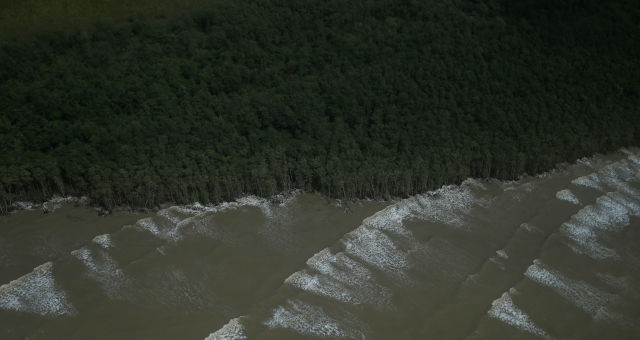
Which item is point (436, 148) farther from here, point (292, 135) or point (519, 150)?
point (292, 135)

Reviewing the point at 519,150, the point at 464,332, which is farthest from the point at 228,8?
the point at 464,332

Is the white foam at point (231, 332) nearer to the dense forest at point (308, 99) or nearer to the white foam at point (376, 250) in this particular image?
the white foam at point (376, 250)

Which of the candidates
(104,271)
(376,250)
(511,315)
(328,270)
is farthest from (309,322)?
(104,271)

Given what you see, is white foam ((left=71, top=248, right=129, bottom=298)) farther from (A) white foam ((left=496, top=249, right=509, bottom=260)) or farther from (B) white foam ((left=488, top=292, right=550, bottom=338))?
(A) white foam ((left=496, top=249, right=509, bottom=260))

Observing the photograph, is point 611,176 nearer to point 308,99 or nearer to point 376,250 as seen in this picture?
point 376,250

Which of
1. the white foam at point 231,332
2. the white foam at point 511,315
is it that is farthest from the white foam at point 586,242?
the white foam at point 231,332

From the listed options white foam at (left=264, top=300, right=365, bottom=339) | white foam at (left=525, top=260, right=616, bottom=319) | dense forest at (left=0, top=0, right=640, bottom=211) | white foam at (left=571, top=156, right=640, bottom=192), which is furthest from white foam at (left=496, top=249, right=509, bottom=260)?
white foam at (left=571, top=156, right=640, bottom=192)
